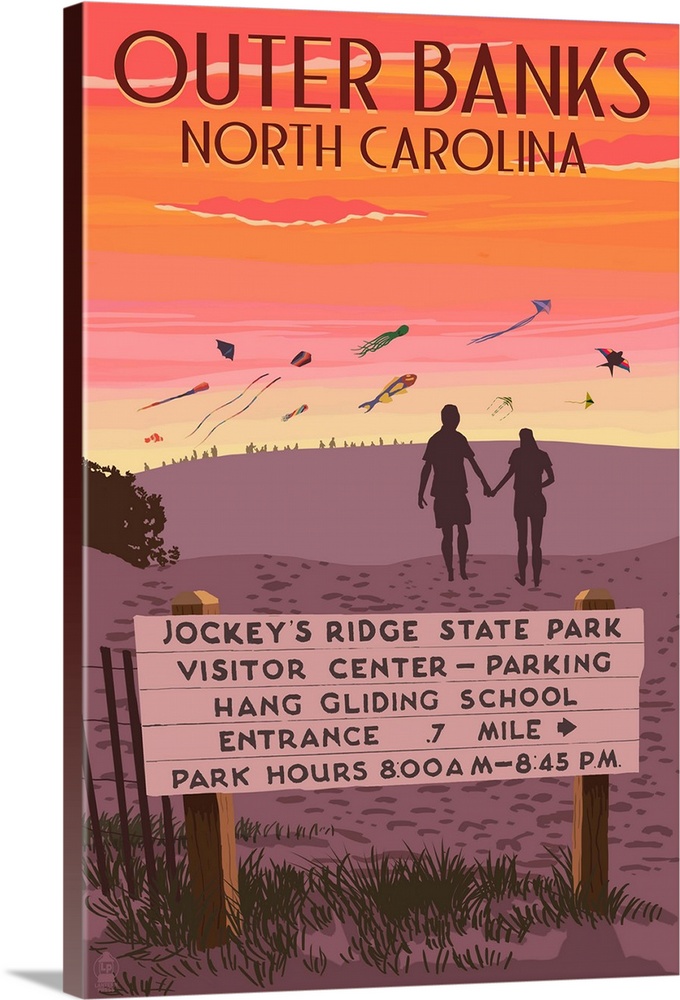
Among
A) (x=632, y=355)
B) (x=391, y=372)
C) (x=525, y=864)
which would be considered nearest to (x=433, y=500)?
(x=391, y=372)

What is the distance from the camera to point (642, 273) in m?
8.03

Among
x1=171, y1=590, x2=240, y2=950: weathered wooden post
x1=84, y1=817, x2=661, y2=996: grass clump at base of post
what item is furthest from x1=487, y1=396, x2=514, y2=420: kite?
x1=84, y1=817, x2=661, y2=996: grass clump at base of post

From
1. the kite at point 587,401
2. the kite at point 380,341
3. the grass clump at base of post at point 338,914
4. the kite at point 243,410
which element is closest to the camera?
the grass clump at base of post at point 338,914

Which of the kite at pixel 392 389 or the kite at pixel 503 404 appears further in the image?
the kite at pixel 503 404

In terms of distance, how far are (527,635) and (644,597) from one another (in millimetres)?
552

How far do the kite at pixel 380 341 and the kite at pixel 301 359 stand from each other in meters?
0.20

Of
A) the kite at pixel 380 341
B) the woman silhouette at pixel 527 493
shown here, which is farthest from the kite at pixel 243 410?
the woman silhouette at pixel 527 493

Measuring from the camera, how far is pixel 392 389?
776 cm

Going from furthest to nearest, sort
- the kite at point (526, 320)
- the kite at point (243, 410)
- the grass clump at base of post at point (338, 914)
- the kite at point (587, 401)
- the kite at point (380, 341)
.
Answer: the kite at point (587, 401) < the kite at point (526, 320) < the kite at point (380, 341) < the kite at point (243, 410) < the grass clump at base of post at point (338, 914)

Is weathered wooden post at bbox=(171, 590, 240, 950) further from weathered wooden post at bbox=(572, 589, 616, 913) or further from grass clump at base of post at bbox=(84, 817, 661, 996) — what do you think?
weathered wooden post at bbox=(572, 589, 616, 913)

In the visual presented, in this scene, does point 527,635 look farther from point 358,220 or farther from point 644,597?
point 358,220

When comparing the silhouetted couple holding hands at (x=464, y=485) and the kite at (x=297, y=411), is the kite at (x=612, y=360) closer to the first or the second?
the silhouetted couple holding hands at (x=464, y=485)

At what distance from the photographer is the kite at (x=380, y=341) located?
773 centimetres

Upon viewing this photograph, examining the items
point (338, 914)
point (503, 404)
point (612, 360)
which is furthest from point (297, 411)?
point (338, 914)
